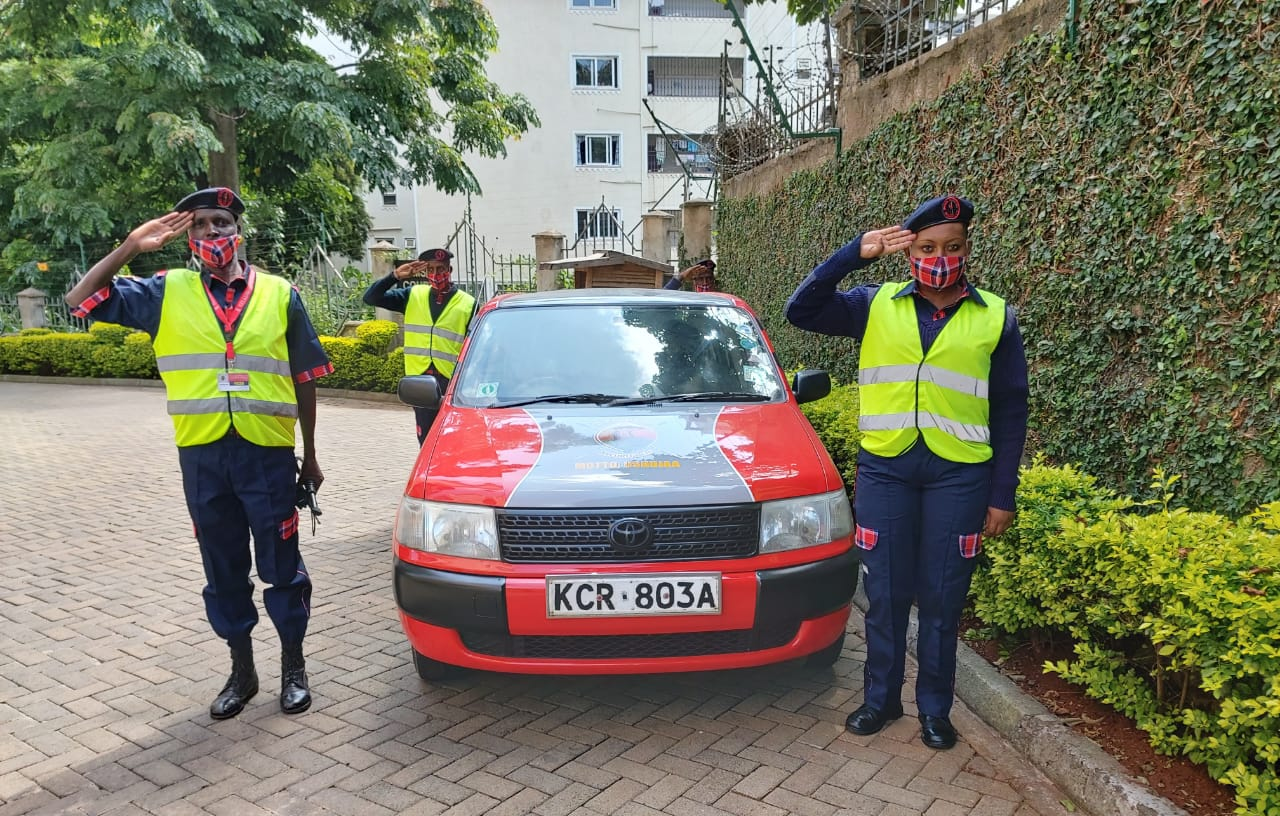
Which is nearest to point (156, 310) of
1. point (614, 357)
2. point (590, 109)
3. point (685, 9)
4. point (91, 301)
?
point (91, 301)

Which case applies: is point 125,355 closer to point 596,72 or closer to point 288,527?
point 288,527

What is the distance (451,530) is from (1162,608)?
94.4 inches

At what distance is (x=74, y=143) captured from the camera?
667 inches

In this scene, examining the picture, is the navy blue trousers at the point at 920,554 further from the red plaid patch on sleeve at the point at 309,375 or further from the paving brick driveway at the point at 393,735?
the red plaid patch on sleeve at the point at 309,375

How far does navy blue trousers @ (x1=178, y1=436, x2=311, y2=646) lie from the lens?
332 cm

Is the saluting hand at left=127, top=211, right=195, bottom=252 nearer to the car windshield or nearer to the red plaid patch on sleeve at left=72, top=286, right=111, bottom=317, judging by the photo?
the red plaid patch on sleeve at left=72, top=286, right=111, bottom=317

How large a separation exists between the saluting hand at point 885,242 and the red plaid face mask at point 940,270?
0.31ft

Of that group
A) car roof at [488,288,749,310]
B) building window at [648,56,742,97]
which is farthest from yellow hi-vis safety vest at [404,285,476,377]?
building window at [648,56,742,97]

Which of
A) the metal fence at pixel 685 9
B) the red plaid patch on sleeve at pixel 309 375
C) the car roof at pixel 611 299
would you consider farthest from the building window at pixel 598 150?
the red plaid patch on sleeve at pixel 309 375

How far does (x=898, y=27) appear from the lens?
22.2 ft

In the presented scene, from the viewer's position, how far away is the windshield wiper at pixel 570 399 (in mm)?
3982

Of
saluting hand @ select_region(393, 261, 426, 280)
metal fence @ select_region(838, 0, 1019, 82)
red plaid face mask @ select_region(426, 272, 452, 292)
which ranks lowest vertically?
red plaid face mask @ select_region(426, 272, 452, 292)

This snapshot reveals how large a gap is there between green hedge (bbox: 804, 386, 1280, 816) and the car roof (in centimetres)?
188

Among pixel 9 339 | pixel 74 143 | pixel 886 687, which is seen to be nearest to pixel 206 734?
pixel 886 687
